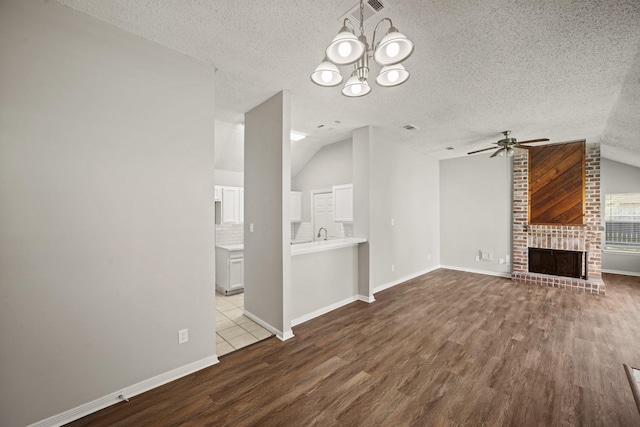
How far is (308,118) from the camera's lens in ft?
12.8

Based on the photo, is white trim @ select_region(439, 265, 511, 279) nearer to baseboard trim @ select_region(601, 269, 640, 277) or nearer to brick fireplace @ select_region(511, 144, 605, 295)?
brick fireplace @ select_region(511, 144, 605, 295)

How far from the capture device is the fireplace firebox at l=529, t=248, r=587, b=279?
16.3 feet

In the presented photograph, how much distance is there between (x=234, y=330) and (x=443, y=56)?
3.80 m

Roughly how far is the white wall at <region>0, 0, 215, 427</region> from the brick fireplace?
626 centimetres

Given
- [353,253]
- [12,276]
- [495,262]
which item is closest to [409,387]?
[353,253]

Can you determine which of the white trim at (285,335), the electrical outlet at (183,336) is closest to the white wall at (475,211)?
the white trim at (285,335)

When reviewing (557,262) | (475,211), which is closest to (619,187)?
(557,262)

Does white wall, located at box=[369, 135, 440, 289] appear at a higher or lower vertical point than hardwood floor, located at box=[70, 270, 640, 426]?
higher

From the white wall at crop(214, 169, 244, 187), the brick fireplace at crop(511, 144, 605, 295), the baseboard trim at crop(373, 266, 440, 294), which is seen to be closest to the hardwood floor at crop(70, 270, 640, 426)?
the baseboard trim at crop(373, 266, 440, 294)

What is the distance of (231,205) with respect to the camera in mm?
5285

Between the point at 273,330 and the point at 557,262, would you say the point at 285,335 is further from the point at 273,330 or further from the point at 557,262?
the point at 557,262

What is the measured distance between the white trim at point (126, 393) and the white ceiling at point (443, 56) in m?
2.92

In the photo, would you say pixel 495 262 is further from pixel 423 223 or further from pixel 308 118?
pixel 308 118

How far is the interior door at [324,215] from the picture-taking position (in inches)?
226
